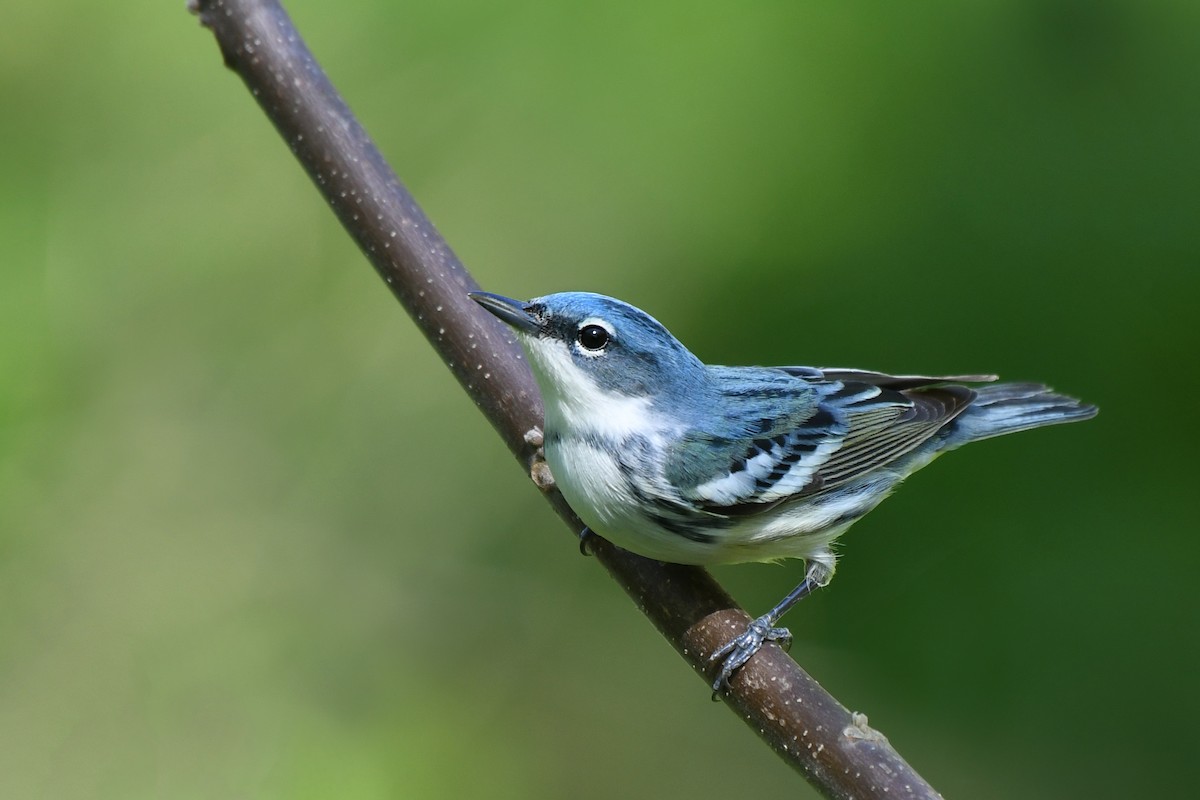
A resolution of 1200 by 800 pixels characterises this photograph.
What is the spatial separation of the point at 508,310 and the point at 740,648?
3.57 ft

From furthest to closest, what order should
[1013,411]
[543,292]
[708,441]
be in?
[543,292] → [1013,411] → [708,441]

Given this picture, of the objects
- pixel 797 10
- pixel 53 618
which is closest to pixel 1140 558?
pixel 797 10

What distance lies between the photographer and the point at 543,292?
17.4 ft

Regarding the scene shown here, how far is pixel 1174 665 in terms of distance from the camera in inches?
164

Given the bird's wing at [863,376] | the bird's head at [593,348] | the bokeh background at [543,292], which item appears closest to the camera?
the bird's head at [593,348]

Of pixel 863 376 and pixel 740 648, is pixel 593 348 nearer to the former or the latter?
pixel 740 648

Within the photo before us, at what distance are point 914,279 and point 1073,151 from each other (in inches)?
32.7

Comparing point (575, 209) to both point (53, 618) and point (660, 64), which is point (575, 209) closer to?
point (660, 64)

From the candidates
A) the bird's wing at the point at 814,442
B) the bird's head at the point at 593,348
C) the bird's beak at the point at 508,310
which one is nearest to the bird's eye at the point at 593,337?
the bird's head at the point at 593,348

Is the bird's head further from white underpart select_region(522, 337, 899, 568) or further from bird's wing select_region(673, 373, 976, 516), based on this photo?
bird's wing select_region(673, 373, 976, 516)

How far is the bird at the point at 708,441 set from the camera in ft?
9.98

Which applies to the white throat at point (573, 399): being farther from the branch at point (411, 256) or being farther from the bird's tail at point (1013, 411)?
the bird's tail at point (1013, 411)

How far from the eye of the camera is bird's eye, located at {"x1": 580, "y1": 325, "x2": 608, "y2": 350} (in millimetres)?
3186

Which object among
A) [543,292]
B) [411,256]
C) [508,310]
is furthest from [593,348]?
[543,292]
